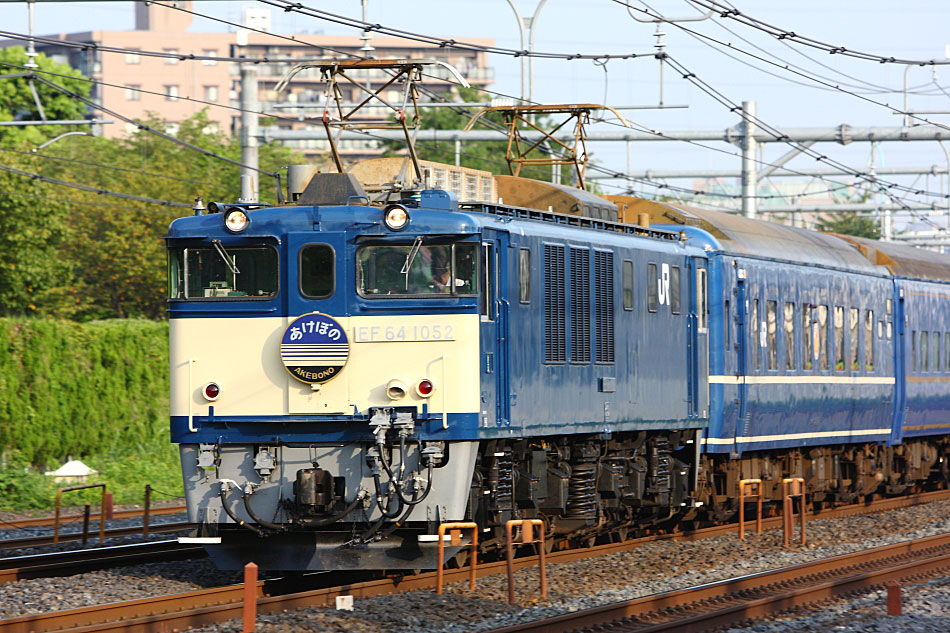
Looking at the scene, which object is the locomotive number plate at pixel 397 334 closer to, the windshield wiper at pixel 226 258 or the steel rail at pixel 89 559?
the windshield wiper at pixel 226 258

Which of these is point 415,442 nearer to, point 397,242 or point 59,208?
point 397,242

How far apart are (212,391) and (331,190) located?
220cm

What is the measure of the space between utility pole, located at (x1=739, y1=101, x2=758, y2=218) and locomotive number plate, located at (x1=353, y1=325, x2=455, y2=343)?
69.7 ft

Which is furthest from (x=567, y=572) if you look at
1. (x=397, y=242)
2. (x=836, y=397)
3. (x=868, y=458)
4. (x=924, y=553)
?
(x=868, y=458)

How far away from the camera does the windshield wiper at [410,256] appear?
13.8 meters

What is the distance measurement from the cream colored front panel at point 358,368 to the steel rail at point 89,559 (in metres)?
2.43

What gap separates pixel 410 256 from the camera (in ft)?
45.2

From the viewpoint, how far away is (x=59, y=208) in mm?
40688

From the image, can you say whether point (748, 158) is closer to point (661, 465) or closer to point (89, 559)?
point (661, 465)

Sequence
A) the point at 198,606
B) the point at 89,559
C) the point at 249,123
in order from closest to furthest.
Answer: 1. the point at 198,606
2. the point at 89,559
3. the point at 249,123

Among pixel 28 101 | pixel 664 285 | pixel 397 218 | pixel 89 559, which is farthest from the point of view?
pixel 28 101

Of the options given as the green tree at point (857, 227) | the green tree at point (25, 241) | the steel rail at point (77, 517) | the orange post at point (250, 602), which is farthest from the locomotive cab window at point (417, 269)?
the green tree at point (857, 227)

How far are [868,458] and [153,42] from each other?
10594cm

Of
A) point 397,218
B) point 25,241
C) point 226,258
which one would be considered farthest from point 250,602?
point 25,241
